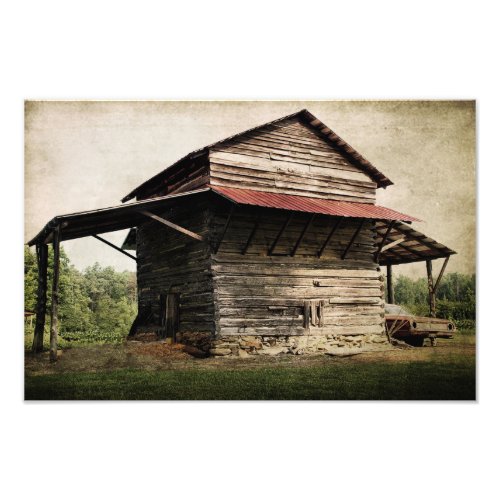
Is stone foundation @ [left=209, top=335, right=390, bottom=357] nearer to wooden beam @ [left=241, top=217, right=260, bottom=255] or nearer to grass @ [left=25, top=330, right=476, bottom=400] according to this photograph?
grass @ [left=25, top=330, right=476, bottom=400]

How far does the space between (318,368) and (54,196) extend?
22.7 feet

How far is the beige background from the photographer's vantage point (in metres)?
10.8

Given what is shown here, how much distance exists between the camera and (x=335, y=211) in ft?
43.2

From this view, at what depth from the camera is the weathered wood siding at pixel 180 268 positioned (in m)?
13.0

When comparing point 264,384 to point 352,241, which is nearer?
point 264,384

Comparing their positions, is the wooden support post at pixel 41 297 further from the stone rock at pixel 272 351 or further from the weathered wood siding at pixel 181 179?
the stone rock at pixel 272 351

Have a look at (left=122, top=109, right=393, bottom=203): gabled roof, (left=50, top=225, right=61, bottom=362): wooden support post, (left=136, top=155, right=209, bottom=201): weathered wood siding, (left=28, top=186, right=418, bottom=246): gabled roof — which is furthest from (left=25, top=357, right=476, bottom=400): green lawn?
(left=136, top=155, right=209, bottom=201): weathered wood siding

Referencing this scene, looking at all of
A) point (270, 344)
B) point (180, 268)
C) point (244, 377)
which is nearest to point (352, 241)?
point (270, 344)

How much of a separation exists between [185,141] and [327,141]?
13.8 ft

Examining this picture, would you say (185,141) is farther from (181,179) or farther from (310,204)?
(310,204)

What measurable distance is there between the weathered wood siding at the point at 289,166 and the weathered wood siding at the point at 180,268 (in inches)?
51.9

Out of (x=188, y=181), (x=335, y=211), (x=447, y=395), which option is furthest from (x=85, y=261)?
(x=447, y=395)

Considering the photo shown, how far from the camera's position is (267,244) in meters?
13.5
